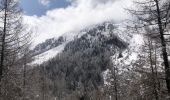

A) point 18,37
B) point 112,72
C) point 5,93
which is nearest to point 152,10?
point 18,37

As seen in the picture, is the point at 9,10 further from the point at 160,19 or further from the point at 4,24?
the point at 160,19

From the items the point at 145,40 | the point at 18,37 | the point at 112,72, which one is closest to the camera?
the point at 18,37

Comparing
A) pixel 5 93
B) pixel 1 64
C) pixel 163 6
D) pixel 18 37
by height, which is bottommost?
pixel 5 93

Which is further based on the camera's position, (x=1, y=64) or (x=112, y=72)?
(x=112, y=72)

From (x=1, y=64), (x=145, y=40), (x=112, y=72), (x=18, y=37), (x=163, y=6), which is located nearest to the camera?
(x=163, y=6)

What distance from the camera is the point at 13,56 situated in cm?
1839

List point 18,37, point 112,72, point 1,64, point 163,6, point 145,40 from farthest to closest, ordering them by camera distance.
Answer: point 112,72, point 145,40, point 18,37, point 1,64, point 163,6

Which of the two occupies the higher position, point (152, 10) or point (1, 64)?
point (152, 10)

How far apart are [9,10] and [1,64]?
3963 mm

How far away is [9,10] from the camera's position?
19.4 metres

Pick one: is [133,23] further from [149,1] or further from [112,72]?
[112,72]

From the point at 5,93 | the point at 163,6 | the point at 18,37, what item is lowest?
the point at 5,93

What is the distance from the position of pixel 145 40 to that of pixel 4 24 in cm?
1478

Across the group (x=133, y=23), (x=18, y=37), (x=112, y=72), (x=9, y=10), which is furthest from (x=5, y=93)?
(x=112, y=72)
